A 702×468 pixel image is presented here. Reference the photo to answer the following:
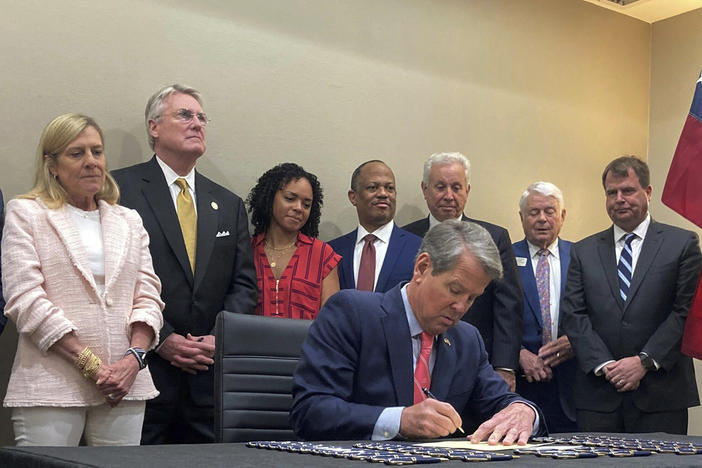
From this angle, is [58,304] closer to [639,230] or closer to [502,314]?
[502,314]

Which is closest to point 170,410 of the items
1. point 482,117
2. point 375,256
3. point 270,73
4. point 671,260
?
point 375,256

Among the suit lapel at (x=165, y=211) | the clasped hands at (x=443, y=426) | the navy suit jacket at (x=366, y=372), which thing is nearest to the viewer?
the clasped hands at (x=443, y=426)

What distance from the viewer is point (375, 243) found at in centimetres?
452

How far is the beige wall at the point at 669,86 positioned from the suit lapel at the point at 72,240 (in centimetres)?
460

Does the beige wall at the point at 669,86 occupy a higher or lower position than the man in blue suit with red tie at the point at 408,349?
higher

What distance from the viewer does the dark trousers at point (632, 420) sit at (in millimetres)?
4145

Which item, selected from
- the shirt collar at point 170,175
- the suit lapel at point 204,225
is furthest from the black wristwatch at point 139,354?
the shirt collar at point 170,175

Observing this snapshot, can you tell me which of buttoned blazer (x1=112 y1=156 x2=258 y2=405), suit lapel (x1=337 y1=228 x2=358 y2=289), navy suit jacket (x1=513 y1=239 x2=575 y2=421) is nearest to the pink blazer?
buttoned blazer (x1=112 y1=156 x2=258 y2=405)

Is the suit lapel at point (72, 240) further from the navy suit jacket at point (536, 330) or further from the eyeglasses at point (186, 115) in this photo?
the navy suit jacket at point (536, 330)

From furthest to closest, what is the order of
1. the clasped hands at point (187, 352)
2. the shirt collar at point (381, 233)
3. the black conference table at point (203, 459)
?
the shirt collar at point (381, 233)
the clasped hands at point (187, 352)
the black conference table at point (203, 459)

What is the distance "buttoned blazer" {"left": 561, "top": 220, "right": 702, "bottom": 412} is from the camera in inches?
164

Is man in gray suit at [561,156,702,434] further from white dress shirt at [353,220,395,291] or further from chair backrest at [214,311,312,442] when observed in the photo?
chair backrest at [214,311,312,442]

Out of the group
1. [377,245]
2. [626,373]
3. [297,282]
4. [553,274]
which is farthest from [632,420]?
[297,282]

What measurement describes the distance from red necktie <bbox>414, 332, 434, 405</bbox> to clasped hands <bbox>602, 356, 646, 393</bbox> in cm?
189
